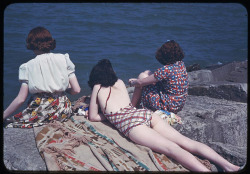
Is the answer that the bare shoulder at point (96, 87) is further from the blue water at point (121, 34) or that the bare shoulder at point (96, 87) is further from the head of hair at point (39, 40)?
the blue water at point (121, 34)

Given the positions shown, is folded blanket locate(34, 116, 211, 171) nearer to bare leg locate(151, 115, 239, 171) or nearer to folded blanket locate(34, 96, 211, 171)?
folded blanket locate(34, 96, 211, 171)

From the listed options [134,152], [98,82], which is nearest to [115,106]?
[98,82]

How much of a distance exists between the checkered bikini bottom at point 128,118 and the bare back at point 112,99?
8 centimetres

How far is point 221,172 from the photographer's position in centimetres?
307

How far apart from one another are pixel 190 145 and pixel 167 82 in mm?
1135

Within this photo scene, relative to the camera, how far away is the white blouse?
352 cm

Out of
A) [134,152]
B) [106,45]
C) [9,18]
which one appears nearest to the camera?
[134,152]

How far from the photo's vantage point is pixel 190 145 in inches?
132

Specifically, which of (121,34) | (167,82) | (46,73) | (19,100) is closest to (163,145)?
(167,82)

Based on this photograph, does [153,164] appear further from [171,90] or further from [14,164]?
[14,164]

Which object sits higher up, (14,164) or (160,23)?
(160,23)

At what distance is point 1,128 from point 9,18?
42.8 ft

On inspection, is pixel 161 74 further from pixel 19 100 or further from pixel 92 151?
pixel 19 100

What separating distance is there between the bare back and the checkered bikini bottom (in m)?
0.08
